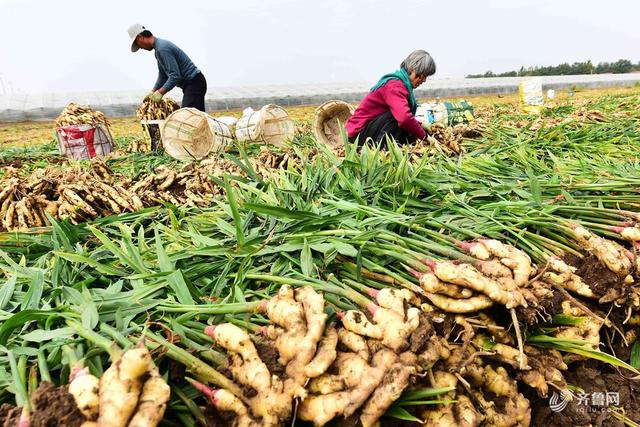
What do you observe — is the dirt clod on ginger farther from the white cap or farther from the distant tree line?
the distant tree line

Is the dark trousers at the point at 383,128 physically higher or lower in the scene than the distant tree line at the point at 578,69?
lower

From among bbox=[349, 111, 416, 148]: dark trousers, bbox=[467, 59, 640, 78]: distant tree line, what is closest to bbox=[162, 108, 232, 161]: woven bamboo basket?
bbox=[349, 111, 416, 148]: dark trousers

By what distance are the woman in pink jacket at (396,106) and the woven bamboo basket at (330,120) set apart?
22.3 inches

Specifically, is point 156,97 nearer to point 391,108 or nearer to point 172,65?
point 172,65

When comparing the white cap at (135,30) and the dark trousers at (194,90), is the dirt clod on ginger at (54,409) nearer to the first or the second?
the white cap at (135,30)

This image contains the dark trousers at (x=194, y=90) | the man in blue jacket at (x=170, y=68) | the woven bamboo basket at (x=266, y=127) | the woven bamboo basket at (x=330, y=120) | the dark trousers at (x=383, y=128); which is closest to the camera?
the dark trousers at (x=383, y=128)

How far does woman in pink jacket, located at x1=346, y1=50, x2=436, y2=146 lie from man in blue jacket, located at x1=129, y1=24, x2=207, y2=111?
7.89 feet

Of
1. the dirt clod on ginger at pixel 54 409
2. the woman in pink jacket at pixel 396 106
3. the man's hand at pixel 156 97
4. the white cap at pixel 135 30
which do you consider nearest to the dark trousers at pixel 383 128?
the woman in pink jacket at pixel 396 106

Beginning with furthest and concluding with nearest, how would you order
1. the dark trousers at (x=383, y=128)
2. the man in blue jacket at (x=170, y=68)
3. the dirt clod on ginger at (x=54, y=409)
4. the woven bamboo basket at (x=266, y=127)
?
1. the man in blue jacket at (x=170, y=68)
2. the woven bamboo basket at (x=266, y=127)
3. the dark trousers at (x=383, y=128)
4. the dirt clod on ginger at (x=54, y=409)

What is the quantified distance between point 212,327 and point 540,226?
122 cm

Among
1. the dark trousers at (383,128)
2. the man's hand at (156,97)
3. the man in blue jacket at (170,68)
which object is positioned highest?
the man in blue jacket at (170,68)

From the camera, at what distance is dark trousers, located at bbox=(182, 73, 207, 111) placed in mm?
5174

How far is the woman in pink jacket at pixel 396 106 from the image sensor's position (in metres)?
3.31

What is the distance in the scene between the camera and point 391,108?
335cm
